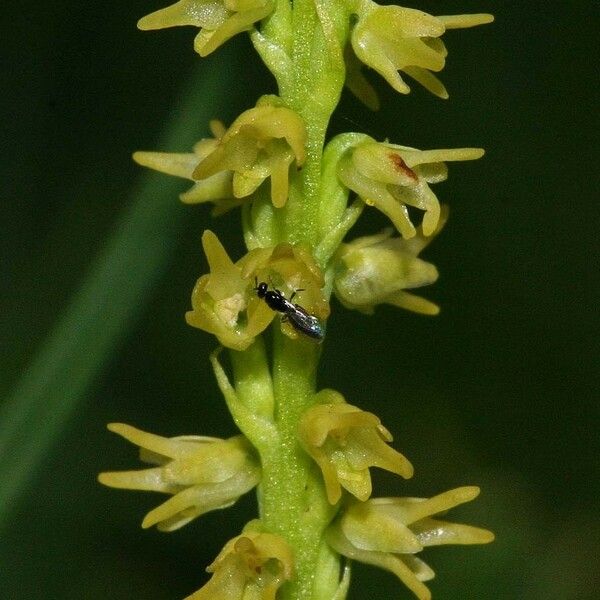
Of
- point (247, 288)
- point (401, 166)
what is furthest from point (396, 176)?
point (247, 288)

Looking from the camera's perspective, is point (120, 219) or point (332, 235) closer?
point (332, 235)

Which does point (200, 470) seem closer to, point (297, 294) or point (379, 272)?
point (297, 294)

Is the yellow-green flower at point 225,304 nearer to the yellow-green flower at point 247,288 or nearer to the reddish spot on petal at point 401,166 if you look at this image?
the yellow-green flower at point 247,288

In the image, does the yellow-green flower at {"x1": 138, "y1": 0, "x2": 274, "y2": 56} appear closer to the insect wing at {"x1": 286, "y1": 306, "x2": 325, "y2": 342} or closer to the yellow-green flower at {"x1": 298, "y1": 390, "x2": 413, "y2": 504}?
the insect wing at {"x1": 286, "y1": 306, "x2": 325, "y2": 342}

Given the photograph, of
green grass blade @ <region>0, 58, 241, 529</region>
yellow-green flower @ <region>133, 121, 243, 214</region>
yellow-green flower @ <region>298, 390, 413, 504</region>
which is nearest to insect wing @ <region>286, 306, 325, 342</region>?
yellow-green flower @ <region>298, 390, 413, 504</region>

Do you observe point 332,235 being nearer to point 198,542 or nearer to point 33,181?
point 198,542

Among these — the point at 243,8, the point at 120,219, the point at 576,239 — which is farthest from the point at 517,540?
the point at 243,8

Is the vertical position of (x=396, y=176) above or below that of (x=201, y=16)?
below
